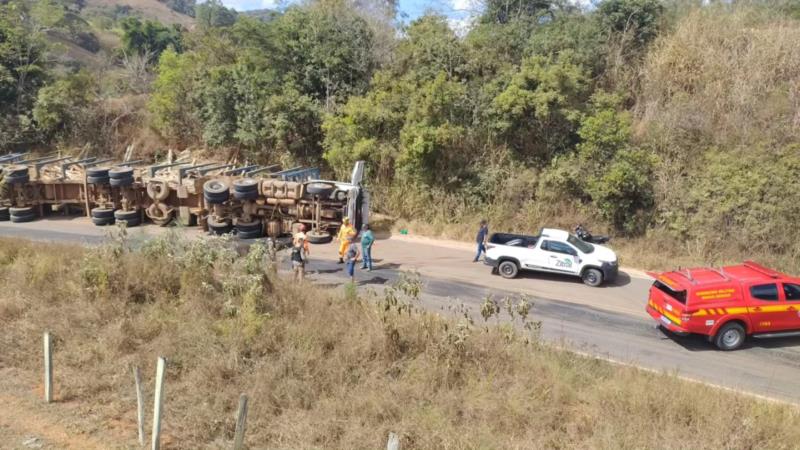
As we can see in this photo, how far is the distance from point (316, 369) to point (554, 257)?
9009 mm

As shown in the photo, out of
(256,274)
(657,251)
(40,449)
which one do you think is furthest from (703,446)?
(657,251)

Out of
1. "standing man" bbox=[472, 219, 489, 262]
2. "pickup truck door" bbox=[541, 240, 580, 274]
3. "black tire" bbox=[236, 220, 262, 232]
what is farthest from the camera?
"black tire" bbox=[236, 220, 262, 232]

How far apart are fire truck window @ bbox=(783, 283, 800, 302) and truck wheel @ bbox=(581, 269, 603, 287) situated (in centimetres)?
443

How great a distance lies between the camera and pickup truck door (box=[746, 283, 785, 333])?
11422 mm

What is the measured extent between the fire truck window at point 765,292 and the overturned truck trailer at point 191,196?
11.2m

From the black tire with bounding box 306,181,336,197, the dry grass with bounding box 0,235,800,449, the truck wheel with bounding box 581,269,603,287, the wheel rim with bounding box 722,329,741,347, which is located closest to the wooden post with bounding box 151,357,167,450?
the dry grass with bounding box 0,235,800,449

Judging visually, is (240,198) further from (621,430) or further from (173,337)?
(621,430)

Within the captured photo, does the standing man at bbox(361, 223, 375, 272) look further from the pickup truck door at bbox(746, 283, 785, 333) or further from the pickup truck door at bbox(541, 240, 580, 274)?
the pickup truck door at bbox(746, 283, 785, 333)

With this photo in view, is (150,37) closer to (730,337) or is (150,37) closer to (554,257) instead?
(554,257)

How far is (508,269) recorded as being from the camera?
51.7ft

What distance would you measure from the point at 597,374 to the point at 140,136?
27.6 m

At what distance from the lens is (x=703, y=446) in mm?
6914

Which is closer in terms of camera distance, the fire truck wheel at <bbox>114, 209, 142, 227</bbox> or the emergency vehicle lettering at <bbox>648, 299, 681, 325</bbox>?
the emergency vehicle lettering at <bbox>648, 299, 681, 325</bbox>

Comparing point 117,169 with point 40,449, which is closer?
point 40,449
